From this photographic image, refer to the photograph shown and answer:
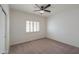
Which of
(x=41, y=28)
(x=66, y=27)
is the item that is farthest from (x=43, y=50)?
(x=41, y=28)

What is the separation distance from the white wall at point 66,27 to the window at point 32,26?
4.91ft

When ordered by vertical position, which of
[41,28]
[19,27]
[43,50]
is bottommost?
[43,50]

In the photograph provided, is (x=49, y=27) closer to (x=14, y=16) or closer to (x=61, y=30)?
(x=61, y=30)

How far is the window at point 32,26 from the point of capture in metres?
5.92

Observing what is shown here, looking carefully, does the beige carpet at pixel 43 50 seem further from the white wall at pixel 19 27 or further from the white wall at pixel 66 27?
the white wall at pixel 19 27

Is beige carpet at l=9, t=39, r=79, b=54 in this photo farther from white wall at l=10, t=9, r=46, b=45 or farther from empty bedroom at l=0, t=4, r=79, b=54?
white wall at l=10, t=9, r=46, b=45

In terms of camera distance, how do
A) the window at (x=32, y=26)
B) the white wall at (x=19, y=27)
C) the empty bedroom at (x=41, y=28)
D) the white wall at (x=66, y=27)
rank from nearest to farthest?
1. the empty bedroom at (x=41, y=28)
2. the white wall at (x=66, y=27)
3. the white wall at (x=19, y=27)
4. the window at (x=32, y=26)

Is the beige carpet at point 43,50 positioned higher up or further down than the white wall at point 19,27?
further down


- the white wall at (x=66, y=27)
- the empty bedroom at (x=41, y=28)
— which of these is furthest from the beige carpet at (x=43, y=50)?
the white wall at (x=66, y=27)

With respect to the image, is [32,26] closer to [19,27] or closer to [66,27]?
[19,27]

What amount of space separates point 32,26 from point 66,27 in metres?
3.12

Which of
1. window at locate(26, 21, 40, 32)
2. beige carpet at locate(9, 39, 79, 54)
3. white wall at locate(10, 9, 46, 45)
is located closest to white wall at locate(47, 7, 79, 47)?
beige carpet at locate(9, 39, 79, 54)

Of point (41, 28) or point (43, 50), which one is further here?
point (41, 28)

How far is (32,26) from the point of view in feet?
20.8
